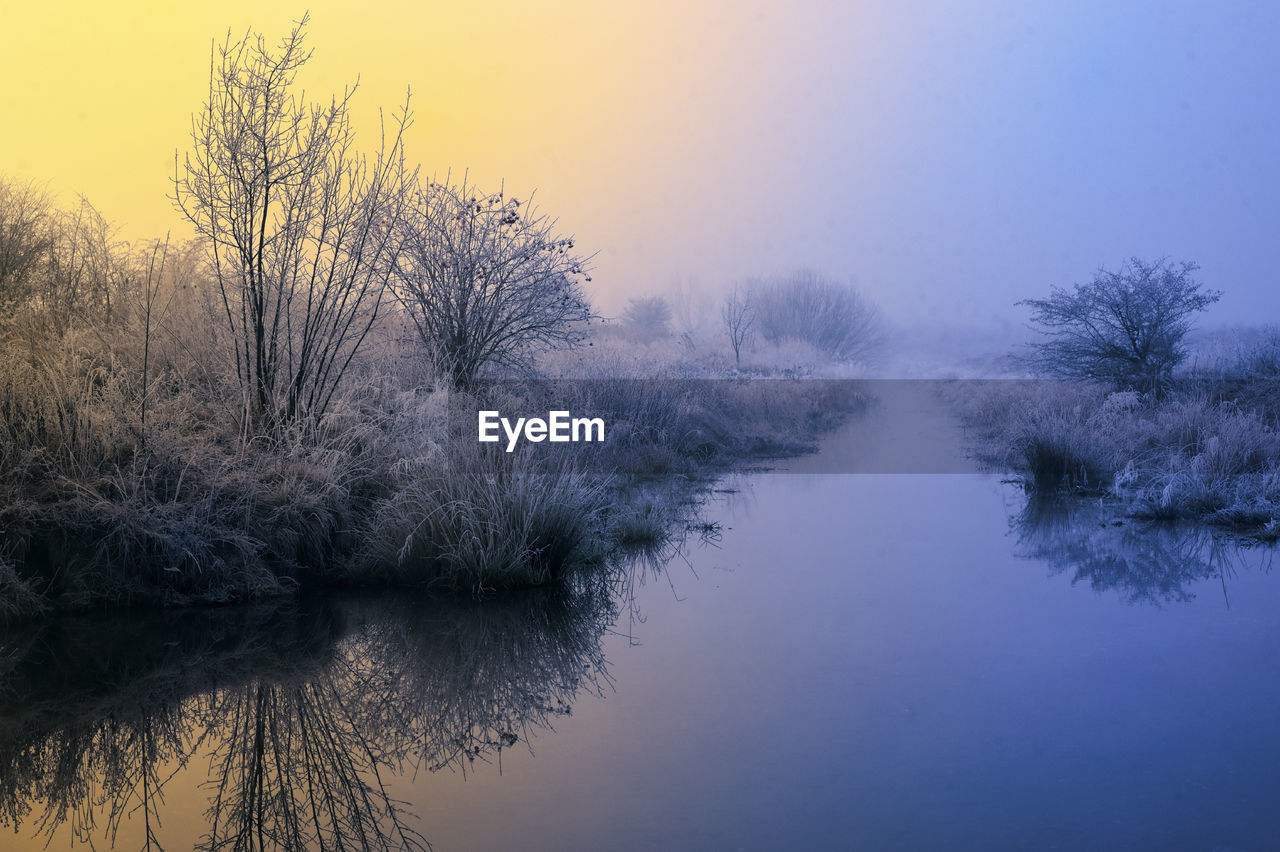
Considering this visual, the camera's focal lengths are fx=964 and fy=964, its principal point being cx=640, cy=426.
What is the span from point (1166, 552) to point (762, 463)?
804 cm

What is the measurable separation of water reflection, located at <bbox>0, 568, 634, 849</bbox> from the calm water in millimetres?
19

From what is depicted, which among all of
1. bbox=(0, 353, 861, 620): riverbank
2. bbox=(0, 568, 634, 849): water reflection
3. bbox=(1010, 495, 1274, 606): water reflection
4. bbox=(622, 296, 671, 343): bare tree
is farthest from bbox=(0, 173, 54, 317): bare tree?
bbox=(622, 296, 671, 343): bare tree

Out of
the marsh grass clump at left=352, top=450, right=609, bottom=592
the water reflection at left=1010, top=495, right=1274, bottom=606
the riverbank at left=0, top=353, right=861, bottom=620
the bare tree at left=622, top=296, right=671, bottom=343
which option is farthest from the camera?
the bare tree at left=622, top=296, right=671, bottom=343

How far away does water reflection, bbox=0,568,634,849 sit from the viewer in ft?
12.4

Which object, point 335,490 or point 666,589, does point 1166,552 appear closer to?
point 666,589

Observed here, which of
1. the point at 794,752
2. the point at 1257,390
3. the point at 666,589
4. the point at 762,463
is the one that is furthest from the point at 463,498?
the point at 1257,390

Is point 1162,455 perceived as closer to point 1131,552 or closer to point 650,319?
point 1131,552

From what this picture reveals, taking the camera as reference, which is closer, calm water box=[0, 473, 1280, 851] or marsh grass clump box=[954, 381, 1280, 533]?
calm water box=[0, 473, 1280, 851]

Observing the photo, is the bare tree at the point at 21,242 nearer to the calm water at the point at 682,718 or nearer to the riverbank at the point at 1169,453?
the calm water at the point at 682,718

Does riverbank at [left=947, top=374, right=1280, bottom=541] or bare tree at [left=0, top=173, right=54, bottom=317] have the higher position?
bare tree at [left=0, top=173, right=54, bottom=317]

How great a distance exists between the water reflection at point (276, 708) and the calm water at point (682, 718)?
2 cm

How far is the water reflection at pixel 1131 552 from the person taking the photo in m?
7.63

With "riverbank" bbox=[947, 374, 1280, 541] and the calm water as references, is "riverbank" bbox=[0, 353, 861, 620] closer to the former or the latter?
the calm water

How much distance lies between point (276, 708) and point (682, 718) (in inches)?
80.5
